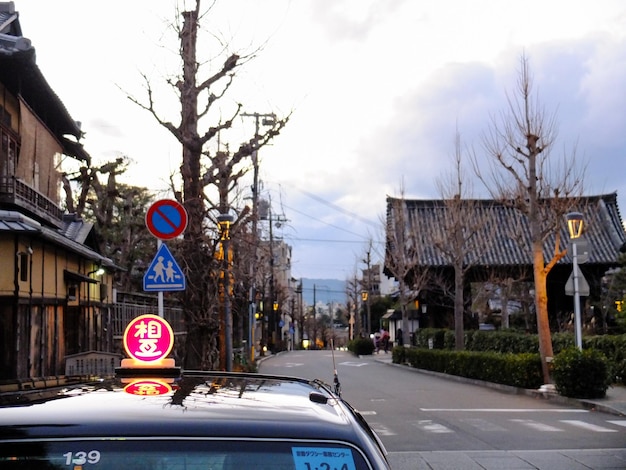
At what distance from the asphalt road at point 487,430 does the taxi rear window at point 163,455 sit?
7.73m

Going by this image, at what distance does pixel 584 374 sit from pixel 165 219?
11.2 m

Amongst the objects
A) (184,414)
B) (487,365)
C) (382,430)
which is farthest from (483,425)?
(184,414)

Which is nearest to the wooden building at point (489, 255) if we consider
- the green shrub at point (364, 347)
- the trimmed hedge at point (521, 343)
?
the trimmed hedge at point (521, 343)

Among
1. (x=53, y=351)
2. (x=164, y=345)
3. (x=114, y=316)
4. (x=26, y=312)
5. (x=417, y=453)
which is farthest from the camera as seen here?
(x=114, y=316)

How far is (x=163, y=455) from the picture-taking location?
2340mm

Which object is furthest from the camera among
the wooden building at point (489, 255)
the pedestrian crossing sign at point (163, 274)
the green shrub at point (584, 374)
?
the wooden building at point (489, 255)

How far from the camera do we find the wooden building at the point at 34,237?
1560 cm

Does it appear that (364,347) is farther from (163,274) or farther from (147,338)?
(147,338)

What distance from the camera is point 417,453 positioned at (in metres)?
10.6

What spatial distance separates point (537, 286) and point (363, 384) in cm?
676

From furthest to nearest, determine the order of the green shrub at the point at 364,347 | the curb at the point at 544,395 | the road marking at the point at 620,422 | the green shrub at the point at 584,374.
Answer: the green shrub at the point at 364,347 → the green shrub at the point at 584,374 → the curb at the point at 544,395 → the road marking at the point at 620,422

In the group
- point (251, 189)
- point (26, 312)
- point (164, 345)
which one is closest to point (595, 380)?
point (164, 345)

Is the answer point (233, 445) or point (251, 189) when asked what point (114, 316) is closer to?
point (251, 189)

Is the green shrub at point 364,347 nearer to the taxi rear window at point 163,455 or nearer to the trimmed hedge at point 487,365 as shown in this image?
the trimmed hedge at point 487,365
